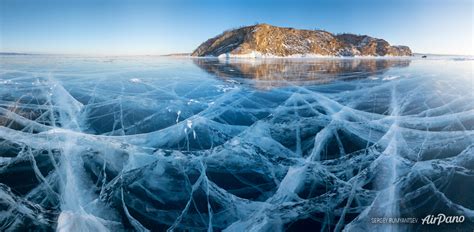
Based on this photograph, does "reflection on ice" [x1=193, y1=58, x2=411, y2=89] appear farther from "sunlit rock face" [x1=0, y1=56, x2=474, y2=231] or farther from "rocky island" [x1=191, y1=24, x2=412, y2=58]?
"sunlit rock face" [x1=0, y1=56, x2=474, y2=231]

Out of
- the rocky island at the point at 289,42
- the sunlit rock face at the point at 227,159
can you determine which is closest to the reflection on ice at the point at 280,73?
the rocky island at the point at 289,42

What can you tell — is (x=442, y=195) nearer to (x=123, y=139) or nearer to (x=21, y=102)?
(x=123, y=139)

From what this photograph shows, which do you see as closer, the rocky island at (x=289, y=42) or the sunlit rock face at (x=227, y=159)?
the sunlit rock face at (x=227, y=159)

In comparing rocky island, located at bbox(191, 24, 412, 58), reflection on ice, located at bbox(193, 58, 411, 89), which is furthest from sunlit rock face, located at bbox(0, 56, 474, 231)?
rocky island, located at bbox(191, 24, 412, 58)

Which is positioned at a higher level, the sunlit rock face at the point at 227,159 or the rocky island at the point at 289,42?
the rocky island at the point at 289,42

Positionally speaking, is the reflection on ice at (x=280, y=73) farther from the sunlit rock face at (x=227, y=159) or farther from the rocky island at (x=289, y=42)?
the sunlit rock face at (x=227, y=159)
